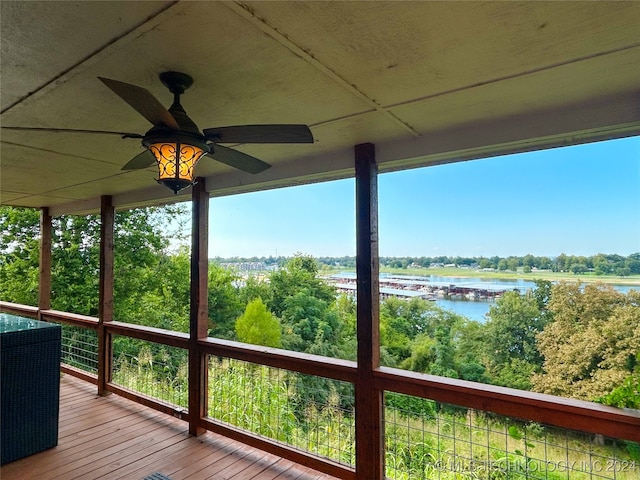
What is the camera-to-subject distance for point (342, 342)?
915 cm

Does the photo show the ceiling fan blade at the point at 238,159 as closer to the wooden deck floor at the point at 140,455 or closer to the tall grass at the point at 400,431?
the tall grass at the point at 400,431

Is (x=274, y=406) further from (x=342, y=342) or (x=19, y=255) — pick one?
(x=19, y=255)

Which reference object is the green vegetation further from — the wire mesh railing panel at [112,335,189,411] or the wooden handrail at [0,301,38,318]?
the wooden handrail at [0,301,38,318]

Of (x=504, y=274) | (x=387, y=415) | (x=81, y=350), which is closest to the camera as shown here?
(x=387, y=415)

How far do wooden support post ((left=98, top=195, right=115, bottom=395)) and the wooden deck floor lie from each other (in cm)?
70

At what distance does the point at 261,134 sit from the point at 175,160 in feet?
1.22

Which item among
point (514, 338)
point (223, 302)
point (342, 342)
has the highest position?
point (223, 302)

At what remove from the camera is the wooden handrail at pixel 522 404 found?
1.73 meters

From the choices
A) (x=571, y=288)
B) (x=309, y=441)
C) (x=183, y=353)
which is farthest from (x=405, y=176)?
(x=309, y=441)

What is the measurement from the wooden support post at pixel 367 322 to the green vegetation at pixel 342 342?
0.27 m

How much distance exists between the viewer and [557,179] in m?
6.54

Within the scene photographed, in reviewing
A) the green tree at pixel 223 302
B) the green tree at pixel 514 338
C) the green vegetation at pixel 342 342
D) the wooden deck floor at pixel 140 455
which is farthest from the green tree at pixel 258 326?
the wooden deck floor at pixel 140 455

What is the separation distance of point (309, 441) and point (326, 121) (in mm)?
2558

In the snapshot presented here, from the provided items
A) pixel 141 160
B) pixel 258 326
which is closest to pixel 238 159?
pixel 141 160
